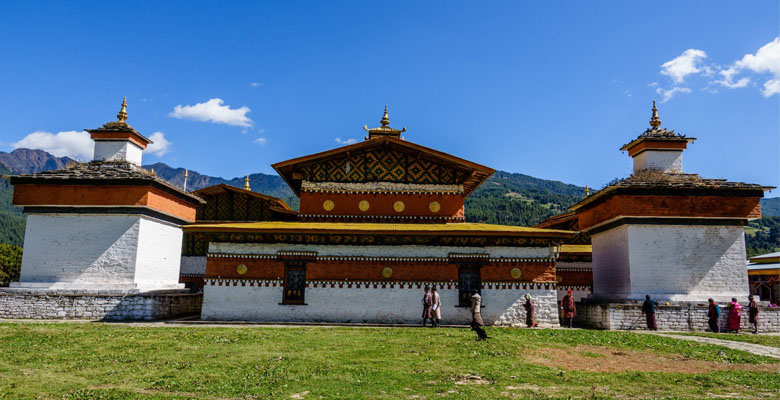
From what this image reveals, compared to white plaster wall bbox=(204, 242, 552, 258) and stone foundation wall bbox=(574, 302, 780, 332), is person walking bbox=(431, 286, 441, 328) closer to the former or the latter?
white plaster wall bbox=(204, 242, 552, 258)

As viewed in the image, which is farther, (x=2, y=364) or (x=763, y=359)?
(x=763, y=359)

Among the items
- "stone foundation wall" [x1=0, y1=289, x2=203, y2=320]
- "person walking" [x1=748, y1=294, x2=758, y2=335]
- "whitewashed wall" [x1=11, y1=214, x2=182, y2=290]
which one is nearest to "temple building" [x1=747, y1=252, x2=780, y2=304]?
"person walking" [x1=748, y1=294, x2=758, y2=335]

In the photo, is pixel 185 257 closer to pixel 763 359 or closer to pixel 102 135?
pixel 102 135

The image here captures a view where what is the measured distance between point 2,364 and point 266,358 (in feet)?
16.5

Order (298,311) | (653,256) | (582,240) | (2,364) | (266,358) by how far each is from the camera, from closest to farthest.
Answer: (2,364) < (266,358) < (298,311) < (653,256) < (582,240)

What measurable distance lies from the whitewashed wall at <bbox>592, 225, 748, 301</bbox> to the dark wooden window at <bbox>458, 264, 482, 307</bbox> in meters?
5.98

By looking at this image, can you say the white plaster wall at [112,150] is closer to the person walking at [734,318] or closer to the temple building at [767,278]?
the person walking at [734,318]

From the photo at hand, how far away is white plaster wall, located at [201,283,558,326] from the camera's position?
696 inches

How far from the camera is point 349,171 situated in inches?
810

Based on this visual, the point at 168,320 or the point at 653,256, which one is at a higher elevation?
the point at 653,256

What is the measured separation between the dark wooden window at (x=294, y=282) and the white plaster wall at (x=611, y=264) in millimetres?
12424

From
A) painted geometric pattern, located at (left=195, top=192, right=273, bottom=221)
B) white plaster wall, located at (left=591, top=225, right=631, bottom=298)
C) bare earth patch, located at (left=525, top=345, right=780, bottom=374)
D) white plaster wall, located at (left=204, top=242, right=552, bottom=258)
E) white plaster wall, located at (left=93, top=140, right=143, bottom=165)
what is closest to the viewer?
bare earth patch, located at (left=525, top=345, right=780, bottom=374)

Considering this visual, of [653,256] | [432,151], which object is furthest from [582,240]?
[432,151]

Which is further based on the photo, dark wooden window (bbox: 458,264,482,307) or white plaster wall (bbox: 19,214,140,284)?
white plaster wall (bbox: 19,214,140,284)
